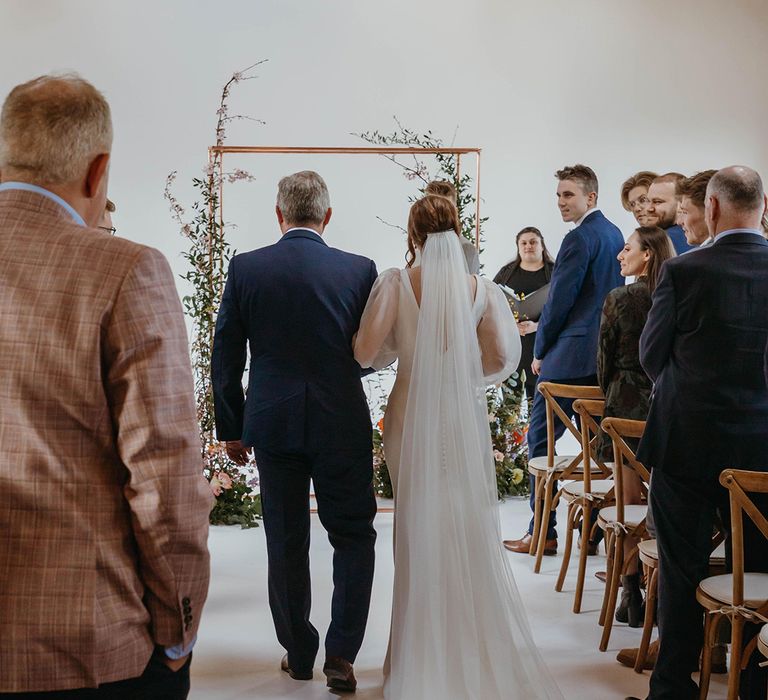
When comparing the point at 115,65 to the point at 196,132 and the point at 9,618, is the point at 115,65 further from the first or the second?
the point at 9,618

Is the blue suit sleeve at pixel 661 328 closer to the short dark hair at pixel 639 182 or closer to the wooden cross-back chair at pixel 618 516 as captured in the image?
the wooden cross-back chair at pixel 618 516

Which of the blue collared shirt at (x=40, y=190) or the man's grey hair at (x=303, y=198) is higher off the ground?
the man's grey hair at (x=303, y=198)

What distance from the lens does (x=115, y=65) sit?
788 cm

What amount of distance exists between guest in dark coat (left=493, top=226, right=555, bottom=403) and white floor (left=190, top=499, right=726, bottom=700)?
191 centimetres

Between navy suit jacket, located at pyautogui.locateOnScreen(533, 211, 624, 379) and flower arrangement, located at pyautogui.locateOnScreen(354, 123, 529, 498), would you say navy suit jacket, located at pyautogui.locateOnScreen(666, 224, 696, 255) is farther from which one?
flower arrangement, located at pyautogui.locateOnScreen(354, 123, 529, 498)

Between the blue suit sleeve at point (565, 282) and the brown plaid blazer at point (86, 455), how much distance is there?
3.93 m

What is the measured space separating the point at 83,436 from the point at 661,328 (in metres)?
2.15

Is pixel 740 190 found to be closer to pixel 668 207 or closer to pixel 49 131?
pixel 668 207

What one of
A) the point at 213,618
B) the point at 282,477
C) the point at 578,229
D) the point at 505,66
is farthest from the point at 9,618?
the point at 505,66

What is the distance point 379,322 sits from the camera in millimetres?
3541

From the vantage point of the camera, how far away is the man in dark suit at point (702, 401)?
3102 millimetres

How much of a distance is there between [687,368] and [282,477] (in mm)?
1445

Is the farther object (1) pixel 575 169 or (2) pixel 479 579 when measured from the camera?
(1) pixel 575 169

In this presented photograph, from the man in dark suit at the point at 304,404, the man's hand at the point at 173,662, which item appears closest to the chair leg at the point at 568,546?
the man in dark suit at the point at 304,404
